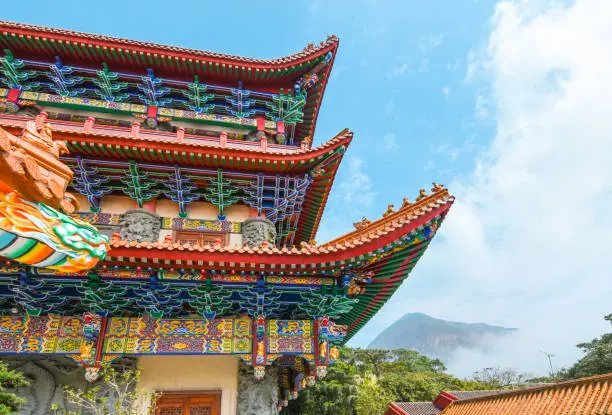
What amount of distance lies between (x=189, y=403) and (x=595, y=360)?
3464 cm

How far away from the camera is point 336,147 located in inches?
359

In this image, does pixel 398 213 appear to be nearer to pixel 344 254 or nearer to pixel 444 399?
pixel 344 254

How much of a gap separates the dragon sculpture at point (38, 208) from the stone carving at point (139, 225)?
4.23 meters

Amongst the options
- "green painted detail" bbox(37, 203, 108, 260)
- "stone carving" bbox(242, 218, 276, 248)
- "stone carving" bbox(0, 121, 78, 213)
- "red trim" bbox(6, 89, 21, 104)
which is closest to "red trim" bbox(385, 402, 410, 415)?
"stone carving" bbox(242, 218, 276, 248)

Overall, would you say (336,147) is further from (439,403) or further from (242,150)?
(439,403)

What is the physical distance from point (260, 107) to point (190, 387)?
317 inches

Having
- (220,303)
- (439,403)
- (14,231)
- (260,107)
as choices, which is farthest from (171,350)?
(439,403)

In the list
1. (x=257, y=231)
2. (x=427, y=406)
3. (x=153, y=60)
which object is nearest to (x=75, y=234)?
(x=257, y=231)

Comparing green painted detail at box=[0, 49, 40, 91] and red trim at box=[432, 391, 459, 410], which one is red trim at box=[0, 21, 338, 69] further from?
red trim at box=[432, 391, 459, 410]

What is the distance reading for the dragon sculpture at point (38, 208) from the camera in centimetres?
372

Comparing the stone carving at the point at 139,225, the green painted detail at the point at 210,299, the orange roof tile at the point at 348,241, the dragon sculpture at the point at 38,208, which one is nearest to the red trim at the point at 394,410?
the orange roof tile at the point at 348,241

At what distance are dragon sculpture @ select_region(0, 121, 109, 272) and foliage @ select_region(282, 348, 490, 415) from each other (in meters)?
16.8

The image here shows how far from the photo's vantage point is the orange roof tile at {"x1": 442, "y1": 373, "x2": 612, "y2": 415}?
34.7ft

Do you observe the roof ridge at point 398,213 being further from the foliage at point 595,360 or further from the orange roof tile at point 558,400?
the foliage at point 595,360
